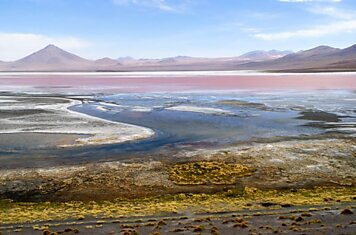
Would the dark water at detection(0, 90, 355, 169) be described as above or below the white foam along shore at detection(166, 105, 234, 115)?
below

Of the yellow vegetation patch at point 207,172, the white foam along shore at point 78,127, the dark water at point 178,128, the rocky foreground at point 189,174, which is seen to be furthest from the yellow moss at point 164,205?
the white foam along shore at point 78,127

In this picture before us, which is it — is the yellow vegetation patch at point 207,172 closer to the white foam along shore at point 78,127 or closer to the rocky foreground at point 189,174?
the rocky foreground at point 189,174

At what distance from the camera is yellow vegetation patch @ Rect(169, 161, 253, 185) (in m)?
13.5

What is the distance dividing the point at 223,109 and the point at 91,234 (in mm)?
23216

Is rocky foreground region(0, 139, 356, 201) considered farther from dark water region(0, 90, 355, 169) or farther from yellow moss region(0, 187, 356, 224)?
dark water region(0, 90, 355, 169)

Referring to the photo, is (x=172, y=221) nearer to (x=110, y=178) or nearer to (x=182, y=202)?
(x=182, y=202)

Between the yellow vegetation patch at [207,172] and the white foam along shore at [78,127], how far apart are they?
18.1 feet

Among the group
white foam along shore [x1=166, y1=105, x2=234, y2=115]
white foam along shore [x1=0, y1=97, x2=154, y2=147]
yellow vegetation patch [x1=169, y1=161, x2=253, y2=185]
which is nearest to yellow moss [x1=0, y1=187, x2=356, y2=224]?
yellow vegetation patch [x1=169, y1=161, x2=253, y2=185]

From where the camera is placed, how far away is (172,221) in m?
9.70

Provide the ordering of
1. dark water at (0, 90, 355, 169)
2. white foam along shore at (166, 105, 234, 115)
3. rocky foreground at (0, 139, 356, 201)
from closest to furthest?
rocky foreground at (0, 139, 356, 201)
dark water at (0, 90, 355, 169)
white foam along shore at (166, 105, 234, 115)

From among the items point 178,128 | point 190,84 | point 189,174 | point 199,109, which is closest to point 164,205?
point 189,174

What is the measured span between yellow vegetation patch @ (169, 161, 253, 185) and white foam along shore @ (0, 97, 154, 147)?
5.51 metres

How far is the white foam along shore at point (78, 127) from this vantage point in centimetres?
2014

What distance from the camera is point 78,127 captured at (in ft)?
75.7
